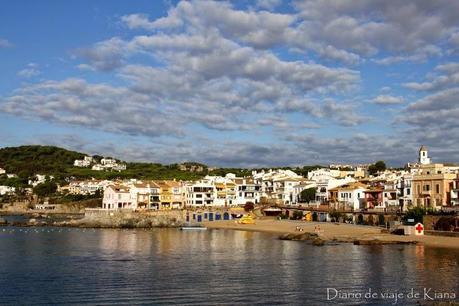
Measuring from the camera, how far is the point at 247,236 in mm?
69250

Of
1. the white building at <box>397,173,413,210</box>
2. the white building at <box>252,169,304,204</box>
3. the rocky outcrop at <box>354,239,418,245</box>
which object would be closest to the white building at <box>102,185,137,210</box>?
the white building at <box>252,169,304,204</box>

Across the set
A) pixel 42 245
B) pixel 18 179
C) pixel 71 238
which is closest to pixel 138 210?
pixel 71 238

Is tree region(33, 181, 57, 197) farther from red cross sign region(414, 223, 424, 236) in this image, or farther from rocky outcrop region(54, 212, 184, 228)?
red cross sign region(414, 223, 424, 236)

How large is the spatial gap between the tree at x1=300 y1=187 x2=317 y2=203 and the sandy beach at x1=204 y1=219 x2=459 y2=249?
16.3 meters

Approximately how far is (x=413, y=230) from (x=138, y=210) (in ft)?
194

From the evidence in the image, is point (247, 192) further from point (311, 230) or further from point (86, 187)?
point (86, 187)

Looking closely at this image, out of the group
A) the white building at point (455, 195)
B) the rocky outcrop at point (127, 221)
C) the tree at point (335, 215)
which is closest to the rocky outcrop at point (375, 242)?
the white building at point (455, 195)

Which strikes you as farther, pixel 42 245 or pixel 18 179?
pixel 18 179

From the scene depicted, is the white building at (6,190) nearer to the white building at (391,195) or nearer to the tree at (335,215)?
the tree at (335,215)

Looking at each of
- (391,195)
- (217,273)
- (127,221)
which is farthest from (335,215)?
(217,273)

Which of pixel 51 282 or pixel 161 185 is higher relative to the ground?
pixel 161 185

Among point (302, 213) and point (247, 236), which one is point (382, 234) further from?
point (302, 213)

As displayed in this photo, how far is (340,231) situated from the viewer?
222 feet

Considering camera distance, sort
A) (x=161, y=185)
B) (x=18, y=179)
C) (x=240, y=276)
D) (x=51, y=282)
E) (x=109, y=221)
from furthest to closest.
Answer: (x=18, y=179) → (x=161, y=185) → (x=109, y=221) → (x=240, y=276) → (x=51, y=282)
